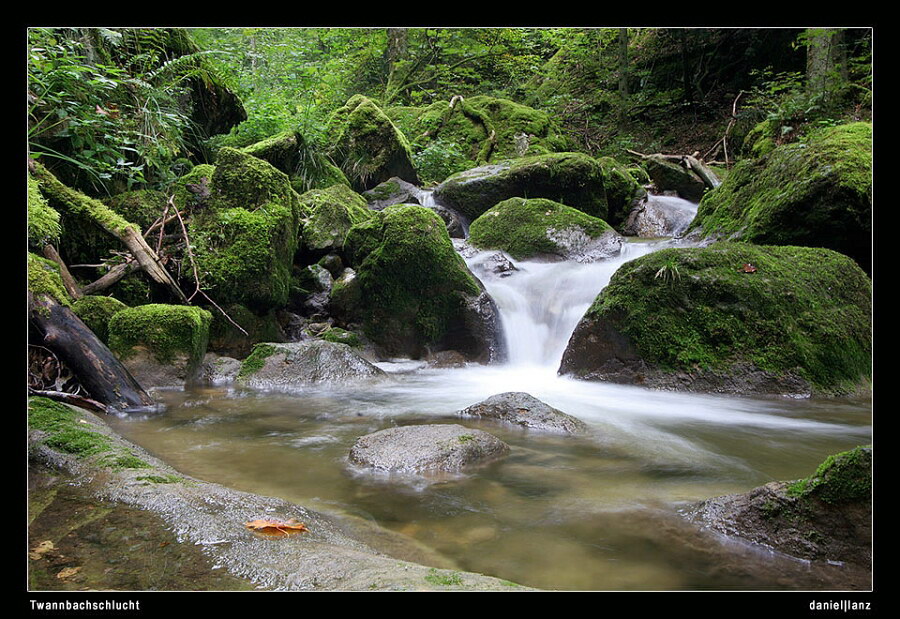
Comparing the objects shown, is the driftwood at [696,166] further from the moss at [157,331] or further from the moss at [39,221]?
the moss at [39,221]

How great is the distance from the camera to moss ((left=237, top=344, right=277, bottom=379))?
221 inches

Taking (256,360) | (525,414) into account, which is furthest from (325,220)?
(525,414)

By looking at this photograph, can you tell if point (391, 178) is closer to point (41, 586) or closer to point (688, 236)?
point (688, 236)

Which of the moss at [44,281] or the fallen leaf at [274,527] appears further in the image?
the moss at [44,281]

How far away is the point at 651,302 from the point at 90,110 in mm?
5802

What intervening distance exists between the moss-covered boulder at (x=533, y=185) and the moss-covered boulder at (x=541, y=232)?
1068 mm

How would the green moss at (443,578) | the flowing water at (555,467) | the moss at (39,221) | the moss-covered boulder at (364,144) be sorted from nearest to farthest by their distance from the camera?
the green moss at (443,578) → the flowing water at (555,467) → the moss at (39,221) → the moss-covered boulder at (364,144)

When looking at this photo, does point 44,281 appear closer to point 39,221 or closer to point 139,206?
point 39,221

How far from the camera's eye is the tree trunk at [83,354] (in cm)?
400

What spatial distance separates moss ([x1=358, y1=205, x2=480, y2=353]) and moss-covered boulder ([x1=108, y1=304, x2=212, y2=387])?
2533 mm

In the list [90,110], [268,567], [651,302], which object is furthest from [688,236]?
[268,567]

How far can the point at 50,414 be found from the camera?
3.07 m

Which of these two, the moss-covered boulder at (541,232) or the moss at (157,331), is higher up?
the moss-covered boulder at (541,232)

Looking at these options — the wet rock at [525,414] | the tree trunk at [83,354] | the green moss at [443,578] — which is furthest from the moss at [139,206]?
the green moss at [443,578]
